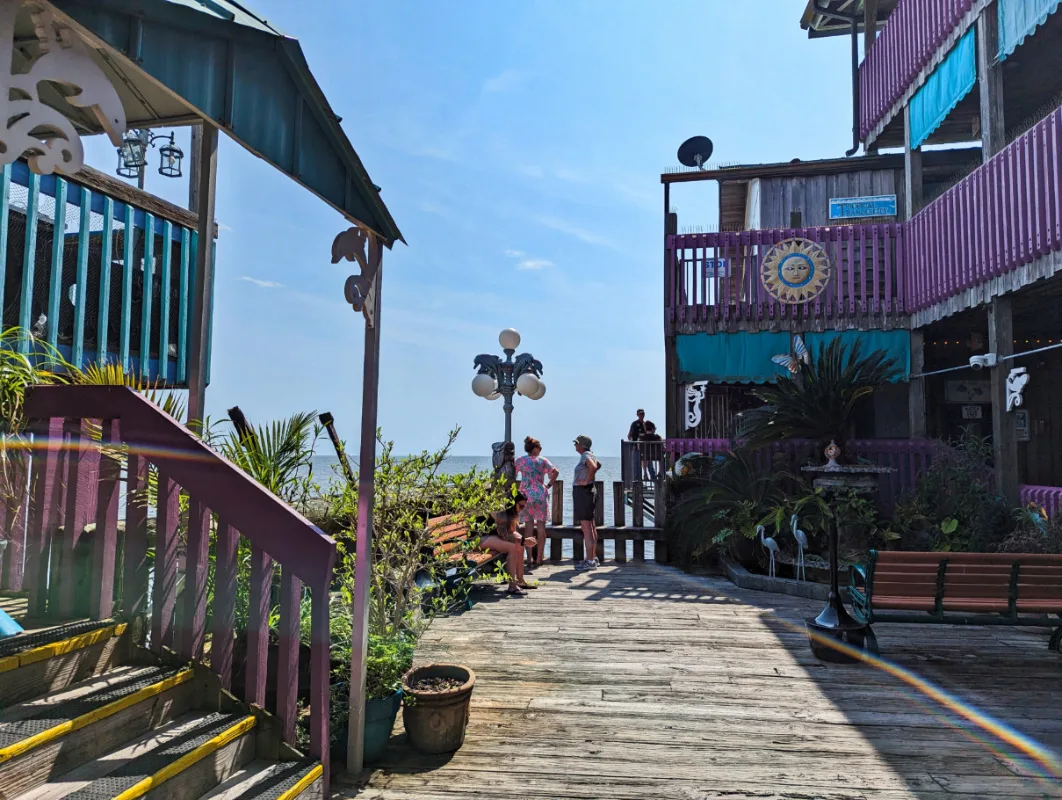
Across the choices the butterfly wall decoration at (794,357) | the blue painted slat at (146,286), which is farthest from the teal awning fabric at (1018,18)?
the blue painted slat at (146,286)

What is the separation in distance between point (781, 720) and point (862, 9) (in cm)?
1627

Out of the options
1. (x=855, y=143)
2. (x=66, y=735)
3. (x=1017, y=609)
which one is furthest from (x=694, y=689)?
(x=855, y=143)

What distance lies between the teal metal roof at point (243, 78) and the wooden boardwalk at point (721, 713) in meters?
2.99

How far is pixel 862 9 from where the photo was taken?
15.0 meters

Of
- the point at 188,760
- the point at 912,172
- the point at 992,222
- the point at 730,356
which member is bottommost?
Answer: the point at 188,760

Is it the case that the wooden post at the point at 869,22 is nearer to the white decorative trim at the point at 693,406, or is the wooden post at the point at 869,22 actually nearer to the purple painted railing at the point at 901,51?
the purple painted railing at the point at 901,51

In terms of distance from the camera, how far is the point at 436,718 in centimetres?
369

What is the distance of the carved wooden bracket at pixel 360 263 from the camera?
11.8ft

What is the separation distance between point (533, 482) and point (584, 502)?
4.48ft

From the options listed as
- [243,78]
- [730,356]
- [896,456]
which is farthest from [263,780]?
[730,356]

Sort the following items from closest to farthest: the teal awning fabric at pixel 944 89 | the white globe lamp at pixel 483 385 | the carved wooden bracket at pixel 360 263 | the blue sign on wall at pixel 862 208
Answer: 1. the carved wooden bracket at pixel 360 263
2. the teal awning fabric at pixel 944 89
3. the white globe lamp at pixel 483 385
4. the blue sign on wall at pixel 862 208

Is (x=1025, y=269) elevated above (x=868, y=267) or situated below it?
below

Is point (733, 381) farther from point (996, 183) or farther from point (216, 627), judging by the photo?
point (216, 627)

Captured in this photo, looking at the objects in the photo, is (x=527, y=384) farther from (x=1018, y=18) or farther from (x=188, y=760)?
(x=188, y=760)
